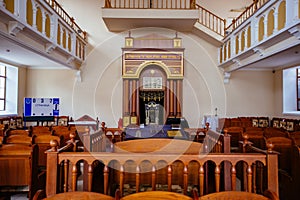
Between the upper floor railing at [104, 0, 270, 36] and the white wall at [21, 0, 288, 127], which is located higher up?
the upper floor railing at [104, 0, 270, 36]

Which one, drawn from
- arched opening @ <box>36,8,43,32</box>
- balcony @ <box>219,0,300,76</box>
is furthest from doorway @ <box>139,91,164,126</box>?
arched opening @ <box>36,8,43,32</box>

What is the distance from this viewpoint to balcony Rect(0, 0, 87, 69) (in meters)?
4.76

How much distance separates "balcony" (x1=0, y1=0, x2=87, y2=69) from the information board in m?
1.47

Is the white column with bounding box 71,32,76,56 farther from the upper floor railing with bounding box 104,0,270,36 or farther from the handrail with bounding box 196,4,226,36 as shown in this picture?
the handrail with bounding box 196,4,226,36

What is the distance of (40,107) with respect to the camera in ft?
27.6

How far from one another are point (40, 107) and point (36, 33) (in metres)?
3.49

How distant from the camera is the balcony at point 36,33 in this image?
4.76 metres

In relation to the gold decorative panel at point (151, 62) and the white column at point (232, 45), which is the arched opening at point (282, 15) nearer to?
the white column at point (232, 45)

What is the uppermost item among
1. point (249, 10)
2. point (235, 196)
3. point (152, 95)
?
point (249, 10)

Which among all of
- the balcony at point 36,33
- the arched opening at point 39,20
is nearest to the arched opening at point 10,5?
the balcony at point 36,33

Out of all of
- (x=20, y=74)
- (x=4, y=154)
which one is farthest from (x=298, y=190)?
(x=20, y=74)

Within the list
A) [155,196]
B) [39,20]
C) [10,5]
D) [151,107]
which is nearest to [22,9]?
[10,5]

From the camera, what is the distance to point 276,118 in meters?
9.17

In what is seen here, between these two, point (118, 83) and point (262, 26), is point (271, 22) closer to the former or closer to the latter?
point (262, 26)
